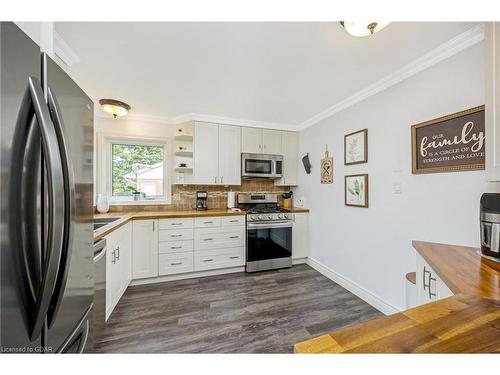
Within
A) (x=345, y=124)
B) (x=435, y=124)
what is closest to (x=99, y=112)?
(x=345, y=124)

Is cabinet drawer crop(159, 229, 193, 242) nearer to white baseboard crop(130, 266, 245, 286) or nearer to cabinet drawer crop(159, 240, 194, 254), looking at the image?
cabinet drawer crop(159, 240, 194, 254)

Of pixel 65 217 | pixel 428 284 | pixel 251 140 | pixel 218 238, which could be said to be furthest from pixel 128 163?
pixel 428 284

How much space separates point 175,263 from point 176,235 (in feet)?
1.25

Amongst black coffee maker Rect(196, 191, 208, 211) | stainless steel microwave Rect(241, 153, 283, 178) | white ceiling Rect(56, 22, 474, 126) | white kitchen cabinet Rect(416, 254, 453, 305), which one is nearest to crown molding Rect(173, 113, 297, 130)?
white ceiling Rect(56, 22, 474, 126)

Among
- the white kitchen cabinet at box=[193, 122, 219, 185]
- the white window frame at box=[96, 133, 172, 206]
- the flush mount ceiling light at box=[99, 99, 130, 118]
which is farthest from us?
the white kitchen cabinet at box=[193, 122, 219, 185]

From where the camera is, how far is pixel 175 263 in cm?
268

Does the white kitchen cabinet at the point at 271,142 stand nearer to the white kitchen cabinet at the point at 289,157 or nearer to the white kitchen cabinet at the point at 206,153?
the white kitchen cabinet at the point at 289,157

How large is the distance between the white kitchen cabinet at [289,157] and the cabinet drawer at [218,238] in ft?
4.09

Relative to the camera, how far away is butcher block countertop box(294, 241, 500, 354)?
47 centimetres

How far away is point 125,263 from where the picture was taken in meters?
2.29

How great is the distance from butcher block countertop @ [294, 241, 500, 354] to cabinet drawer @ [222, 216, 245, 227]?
2.38m

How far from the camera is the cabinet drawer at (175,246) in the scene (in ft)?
8.68

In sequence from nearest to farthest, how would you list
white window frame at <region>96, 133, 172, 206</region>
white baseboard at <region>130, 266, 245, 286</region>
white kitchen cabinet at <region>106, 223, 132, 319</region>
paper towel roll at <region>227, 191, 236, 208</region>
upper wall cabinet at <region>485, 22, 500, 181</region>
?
upper wall cabinet at <region>485, 22, 500, 181</region>
white kitchen cabinet at <region>106, 223, 132, 319</region>
white baseboard at <region>130, 266, 245, 286</region>
white window frame at <region>96, 133, 172, 206</region>
paper towel roll at <region>227, 191, 236, 208</region>
